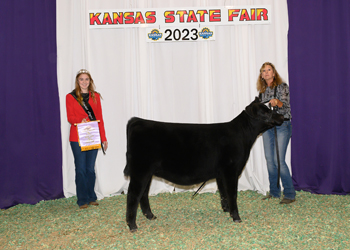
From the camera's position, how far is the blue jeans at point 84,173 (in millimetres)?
4711

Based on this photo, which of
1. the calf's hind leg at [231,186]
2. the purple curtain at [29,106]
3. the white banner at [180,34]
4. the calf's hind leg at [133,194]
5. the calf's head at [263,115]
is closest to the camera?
the calf's hind leg at [133,194]

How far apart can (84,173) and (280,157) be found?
9.84ft

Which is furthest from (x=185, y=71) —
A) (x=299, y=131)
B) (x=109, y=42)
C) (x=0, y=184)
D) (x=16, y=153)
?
(x=0, y=184)

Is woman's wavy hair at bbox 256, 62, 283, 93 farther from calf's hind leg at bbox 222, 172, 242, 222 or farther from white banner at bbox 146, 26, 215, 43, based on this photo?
calf's hind leg at bbox 222, 172, 242, 222

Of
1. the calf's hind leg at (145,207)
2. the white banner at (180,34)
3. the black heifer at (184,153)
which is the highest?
the white banner at (180,34)

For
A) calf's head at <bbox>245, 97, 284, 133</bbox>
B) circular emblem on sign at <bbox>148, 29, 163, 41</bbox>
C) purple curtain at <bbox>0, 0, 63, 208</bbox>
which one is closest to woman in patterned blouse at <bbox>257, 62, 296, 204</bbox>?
calf's head at <bbox>245, 97, 284, 133</bbox>

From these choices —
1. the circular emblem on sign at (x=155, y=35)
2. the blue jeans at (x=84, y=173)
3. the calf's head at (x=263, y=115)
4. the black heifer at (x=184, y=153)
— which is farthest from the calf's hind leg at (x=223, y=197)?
the circular emblem on sign at (x=155, y=35)

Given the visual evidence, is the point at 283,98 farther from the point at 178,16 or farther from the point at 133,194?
the point at 133,194

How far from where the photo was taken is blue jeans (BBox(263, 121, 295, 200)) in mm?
4652

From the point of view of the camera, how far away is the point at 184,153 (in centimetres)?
358

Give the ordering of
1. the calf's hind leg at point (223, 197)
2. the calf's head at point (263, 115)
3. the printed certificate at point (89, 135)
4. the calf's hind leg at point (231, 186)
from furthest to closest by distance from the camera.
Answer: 1. the printed certificate at point (89, 135)
2. the calf's hind leg at point (223, 197)
3. the calf's head at point (263, 115)
4. the calf's hind leg at point (231, 186)

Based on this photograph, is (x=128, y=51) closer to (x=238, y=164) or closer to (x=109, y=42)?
(x=109, y=42)

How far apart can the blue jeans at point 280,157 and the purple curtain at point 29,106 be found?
3535 mm

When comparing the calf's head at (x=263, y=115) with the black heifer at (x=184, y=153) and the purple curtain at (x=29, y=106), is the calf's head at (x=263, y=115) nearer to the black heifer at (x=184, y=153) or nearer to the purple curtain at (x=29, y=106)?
the black heifer at (x=184, y=153)
